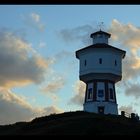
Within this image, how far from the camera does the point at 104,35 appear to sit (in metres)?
60.2

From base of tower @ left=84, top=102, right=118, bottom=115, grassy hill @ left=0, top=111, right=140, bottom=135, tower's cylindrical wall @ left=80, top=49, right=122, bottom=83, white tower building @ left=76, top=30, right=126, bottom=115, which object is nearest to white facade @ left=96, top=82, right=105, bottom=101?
white tower building @ left=76, top=30, right=126, bottom=115

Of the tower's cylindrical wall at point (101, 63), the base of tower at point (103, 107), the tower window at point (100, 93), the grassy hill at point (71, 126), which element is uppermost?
the tower's cylindrical wall at point (101, 63)

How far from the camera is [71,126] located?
39062 millimetres

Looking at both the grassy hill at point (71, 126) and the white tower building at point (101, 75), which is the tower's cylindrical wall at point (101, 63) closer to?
the white tower building at point (101, 75)

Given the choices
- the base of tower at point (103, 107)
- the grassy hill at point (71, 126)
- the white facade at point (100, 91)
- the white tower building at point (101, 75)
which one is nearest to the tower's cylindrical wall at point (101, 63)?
the white tower building at point (101, 75)

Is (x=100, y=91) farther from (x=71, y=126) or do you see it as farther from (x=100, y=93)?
(x=71, y=126)

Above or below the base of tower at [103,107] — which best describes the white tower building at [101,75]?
above

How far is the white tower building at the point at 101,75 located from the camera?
54969 millimetres

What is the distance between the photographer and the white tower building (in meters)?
55.0

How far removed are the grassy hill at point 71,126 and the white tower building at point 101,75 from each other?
27.5 feet

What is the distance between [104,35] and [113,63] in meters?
6.32
